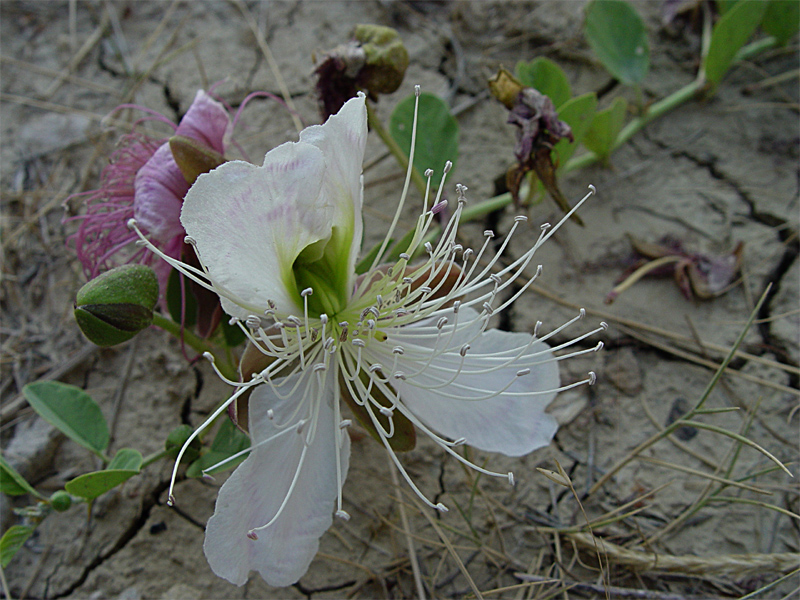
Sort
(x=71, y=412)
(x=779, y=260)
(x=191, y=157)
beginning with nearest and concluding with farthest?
(x=191, y=157), (x=71, y=412), (x=779, y=260)

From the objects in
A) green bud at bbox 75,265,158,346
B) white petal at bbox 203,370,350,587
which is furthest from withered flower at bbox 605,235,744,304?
green bud at bbox 75,265,158,346

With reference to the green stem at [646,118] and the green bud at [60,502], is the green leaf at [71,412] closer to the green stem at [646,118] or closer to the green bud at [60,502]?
the green bud at [60,502]

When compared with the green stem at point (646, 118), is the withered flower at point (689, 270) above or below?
below

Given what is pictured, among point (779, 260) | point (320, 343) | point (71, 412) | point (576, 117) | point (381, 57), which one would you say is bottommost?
point (779, 260)

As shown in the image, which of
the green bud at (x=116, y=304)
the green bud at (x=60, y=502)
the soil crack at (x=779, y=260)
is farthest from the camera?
the soil crack at (x=779, y=260)

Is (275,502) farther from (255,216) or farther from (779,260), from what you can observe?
(779,260)

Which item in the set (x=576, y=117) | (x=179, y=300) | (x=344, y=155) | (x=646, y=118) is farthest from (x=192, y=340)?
(x=646, y=118)

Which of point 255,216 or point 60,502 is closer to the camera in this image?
point 255,216

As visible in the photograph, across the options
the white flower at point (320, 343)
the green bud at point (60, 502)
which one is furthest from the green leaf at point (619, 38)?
the green bud at point (60, 502)
